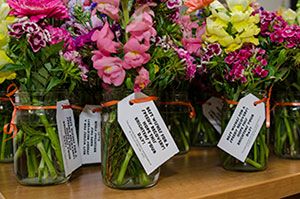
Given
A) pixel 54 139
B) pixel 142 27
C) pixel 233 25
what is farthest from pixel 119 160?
pixel 233 25

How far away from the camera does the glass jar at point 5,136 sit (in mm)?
882

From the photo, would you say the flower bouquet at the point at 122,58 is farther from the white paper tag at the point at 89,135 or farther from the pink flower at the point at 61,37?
the white paper tag at the point at 89,135

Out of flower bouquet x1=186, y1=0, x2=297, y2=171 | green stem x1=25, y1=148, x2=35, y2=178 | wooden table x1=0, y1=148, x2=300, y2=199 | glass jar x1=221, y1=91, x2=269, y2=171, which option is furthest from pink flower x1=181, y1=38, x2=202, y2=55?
green stem x1=25, y1=148, x2=35, y2=178

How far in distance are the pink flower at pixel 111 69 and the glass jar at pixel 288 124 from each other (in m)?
0.44

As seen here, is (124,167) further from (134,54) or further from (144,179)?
(134,54)

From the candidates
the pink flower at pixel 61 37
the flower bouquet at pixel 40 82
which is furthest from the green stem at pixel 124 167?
the pink flower at pixel 61 37

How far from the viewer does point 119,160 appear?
0.73m

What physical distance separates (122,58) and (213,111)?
17.2 inches

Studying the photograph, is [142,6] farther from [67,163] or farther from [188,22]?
[67,163]

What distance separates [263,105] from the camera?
862 mm

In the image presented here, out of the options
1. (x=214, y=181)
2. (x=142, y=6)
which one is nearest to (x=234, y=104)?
(x=214, y=181)

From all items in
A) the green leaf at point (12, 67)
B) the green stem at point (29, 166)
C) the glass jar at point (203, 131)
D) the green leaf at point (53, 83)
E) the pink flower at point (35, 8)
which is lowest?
the glass jar at point (203, 131)

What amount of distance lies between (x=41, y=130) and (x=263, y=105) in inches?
17.3

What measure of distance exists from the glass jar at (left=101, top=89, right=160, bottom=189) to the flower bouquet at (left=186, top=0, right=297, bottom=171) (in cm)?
22
